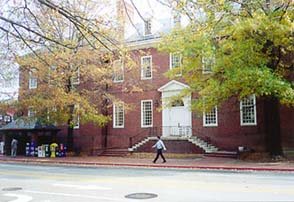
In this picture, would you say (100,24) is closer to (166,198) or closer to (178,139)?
(166,198)

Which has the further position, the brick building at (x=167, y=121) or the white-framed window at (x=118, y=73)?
the white-framed window at (x=118, y=73)

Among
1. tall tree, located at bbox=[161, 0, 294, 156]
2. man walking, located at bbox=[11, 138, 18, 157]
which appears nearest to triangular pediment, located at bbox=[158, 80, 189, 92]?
tall tree, located at bbox=[161, 0, 294, 156]

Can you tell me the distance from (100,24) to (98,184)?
698cm

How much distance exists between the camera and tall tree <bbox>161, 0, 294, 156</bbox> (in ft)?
62.3

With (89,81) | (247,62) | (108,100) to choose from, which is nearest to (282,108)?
(247,62)

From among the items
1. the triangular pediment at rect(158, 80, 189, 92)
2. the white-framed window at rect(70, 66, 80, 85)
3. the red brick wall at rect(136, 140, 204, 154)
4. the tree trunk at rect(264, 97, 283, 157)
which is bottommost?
the red brick wall at rect(136, 140, 204, 154)

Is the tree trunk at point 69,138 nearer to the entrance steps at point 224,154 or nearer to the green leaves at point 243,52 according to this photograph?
the entrance steps at point 224,154

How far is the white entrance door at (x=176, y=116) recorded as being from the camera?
29.3 meters

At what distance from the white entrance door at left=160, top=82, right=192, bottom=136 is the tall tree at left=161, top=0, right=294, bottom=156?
633 centimetres

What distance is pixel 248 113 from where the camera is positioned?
27.1 metres

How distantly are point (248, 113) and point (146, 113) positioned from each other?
8.32 meters

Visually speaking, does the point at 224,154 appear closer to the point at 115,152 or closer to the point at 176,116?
the point at 176,116

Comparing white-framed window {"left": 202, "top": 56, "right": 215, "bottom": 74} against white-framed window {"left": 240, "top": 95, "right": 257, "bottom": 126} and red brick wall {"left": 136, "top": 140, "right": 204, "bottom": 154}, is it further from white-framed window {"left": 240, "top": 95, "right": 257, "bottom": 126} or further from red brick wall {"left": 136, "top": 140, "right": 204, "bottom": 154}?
red brick wall {"left": 136, "top": 140, "right": 204, "bottom": 154}

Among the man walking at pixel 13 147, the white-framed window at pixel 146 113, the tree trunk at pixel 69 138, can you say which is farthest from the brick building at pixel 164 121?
the man walking at pixel 13 147
